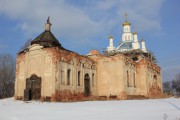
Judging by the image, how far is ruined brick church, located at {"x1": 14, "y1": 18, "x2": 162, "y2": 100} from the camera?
21.9 m

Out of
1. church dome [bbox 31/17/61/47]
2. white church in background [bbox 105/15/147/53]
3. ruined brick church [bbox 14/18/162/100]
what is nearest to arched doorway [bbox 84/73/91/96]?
ruined brick church [bbox 14/18/162/100]

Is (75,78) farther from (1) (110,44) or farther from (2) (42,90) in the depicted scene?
(1) (110,44)

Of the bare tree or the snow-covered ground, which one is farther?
the bare tree

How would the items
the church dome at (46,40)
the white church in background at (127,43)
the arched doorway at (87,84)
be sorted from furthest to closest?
1. the white church in background at (127,43)
2. the arched doorway at (87,84)
3. the church dome at (46,40)

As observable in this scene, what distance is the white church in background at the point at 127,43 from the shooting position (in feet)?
157

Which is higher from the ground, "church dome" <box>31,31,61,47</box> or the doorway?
"church dome" <box>31,31,61,47</box>

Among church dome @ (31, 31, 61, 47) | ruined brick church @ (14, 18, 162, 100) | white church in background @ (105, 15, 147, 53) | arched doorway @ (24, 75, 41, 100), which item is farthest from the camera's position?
white church in background @ (105, 15, 147, 53)

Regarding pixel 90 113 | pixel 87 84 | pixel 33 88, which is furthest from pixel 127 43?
pixel 90 113

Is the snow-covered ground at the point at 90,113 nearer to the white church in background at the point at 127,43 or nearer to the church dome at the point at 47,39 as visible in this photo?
the church dome at the point at 47,39

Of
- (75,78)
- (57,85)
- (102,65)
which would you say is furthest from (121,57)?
(57,85)

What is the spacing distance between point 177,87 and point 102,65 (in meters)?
60.6

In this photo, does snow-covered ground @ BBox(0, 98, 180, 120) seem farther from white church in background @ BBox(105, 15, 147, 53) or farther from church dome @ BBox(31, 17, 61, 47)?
white church in background @ BBox(105, 15, 147, 53)

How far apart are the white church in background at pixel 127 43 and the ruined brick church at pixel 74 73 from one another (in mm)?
12568

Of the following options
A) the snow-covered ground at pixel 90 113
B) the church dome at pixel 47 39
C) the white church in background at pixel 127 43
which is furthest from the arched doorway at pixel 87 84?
the white church in background at pixel 127 43
